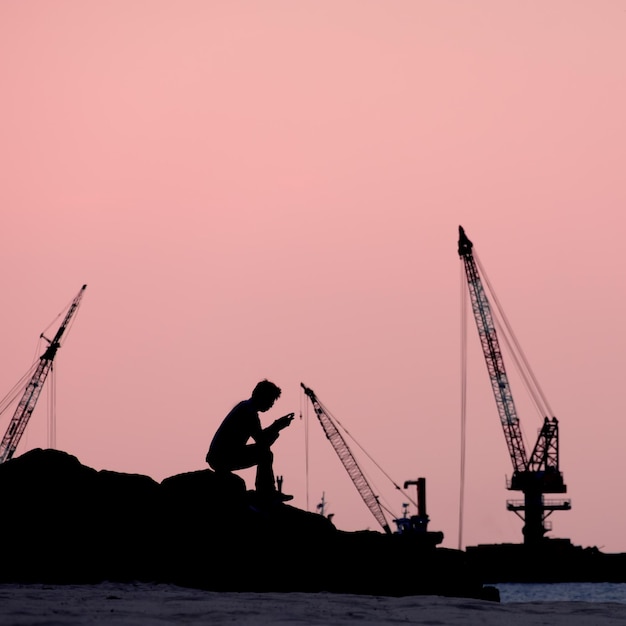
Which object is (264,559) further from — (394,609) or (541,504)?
(541,504)

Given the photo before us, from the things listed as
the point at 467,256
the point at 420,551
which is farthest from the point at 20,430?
the point at 420,551

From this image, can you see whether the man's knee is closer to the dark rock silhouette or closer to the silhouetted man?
the silhouetted man

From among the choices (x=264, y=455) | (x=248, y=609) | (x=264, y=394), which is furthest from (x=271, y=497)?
(x=248, y=609)

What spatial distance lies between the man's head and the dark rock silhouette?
0.93 m

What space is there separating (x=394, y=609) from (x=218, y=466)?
3.86 meters

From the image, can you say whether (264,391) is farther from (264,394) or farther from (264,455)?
(264,455)

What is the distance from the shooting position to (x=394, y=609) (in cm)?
995

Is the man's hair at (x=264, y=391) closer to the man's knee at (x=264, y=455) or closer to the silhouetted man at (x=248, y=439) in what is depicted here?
the silhouetted man at (x=248, y=439)

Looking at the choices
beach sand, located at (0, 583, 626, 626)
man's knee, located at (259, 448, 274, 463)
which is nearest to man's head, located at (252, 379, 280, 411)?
man's knee, located at (259, 448, 274, 463)

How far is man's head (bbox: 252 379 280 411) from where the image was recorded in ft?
42.9

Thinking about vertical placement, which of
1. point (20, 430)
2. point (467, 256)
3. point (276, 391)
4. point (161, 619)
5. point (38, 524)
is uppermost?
point (467, 256)

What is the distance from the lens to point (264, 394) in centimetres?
1309

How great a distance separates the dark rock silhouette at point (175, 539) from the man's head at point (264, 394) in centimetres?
93

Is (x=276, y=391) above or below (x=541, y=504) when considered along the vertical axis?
below
